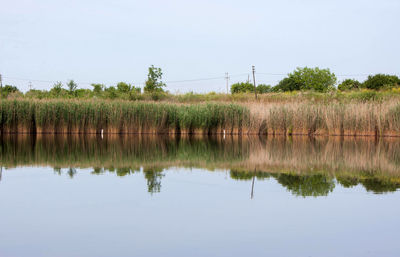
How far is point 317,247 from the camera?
340 cm

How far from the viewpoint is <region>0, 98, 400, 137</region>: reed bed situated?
1722 cm

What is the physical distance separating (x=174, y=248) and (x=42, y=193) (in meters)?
2.82

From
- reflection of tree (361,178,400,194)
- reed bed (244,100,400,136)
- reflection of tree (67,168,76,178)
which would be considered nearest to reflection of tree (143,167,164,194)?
reflection of tree (67,168,76,178)

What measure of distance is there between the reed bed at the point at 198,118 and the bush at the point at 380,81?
27.3 meters

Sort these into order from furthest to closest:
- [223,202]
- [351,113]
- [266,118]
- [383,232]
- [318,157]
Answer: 1. [266,118]
2. [351,113]
3. [318,157]
4. [223,202]
5. [383,232]

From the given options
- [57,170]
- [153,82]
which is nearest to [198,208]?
[57,170]

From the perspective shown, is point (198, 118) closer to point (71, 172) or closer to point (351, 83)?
point (71, 172)

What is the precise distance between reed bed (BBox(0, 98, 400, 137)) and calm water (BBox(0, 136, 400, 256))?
9.10m

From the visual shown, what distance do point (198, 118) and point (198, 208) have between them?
1398 centimetres

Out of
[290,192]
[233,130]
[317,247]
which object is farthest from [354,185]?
[233,130]

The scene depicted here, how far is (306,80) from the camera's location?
54156 mm

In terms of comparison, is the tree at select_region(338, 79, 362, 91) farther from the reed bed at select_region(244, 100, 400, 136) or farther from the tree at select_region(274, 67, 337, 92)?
the reed bed at select_region(244, 100, 400, 136)

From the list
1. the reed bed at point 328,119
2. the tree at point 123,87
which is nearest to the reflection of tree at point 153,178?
the reed bed at point 328,119

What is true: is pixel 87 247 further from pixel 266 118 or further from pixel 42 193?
pixel 266 118
